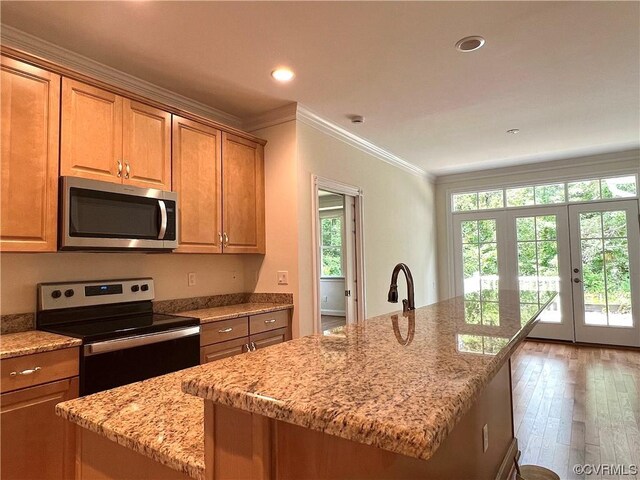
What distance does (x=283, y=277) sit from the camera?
10.8 ft

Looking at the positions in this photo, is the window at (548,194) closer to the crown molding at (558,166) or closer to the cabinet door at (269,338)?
the crown molding at (558,166)

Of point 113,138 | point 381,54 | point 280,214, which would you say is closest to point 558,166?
point 381,54

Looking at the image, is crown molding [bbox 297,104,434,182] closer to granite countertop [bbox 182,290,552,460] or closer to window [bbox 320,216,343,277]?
window [bbox 320,216,343,277]

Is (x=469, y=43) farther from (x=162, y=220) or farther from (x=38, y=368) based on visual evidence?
(x=38, y=368)

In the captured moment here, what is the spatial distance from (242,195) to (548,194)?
4548mm

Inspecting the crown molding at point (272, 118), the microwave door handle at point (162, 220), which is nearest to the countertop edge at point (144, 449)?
the microwave door handle at point (162, 220)

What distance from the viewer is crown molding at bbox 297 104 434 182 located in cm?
337

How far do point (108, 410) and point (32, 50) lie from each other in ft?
7.40

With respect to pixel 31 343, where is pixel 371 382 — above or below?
above

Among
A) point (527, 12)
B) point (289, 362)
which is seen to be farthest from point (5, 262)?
point (527, 12)

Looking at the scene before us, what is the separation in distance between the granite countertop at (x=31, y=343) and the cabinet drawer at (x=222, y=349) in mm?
809

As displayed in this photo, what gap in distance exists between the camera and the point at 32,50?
2221 mm

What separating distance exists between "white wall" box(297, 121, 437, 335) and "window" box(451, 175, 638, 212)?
0.59 metres

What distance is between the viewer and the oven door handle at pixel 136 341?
74.2 inches
